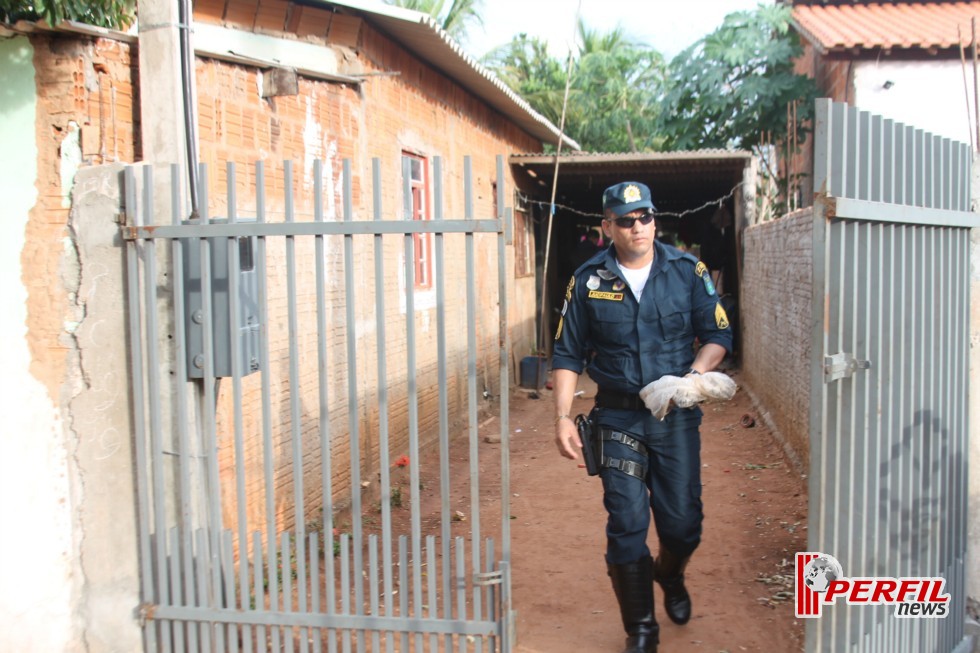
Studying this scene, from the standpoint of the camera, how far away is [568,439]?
3.56 m

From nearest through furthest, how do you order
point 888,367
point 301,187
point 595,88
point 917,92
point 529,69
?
point 888,367
point 301,187
point 917,92
point 595,88
point 529,69

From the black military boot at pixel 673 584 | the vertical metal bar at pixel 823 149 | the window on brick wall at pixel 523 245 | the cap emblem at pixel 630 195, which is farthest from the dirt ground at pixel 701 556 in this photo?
the window on brick wall at pixel 523 245

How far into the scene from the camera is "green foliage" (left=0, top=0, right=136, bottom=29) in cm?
340

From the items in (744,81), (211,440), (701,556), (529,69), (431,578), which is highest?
(529,69)

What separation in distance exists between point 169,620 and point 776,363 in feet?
21.1

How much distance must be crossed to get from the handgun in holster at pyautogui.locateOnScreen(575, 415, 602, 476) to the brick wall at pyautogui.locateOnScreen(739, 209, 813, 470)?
8.96ft

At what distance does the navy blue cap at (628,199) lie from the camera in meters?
3.56

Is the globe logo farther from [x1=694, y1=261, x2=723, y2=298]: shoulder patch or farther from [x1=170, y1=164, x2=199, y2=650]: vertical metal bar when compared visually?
[x1=170, y1=164, x2=199, y2=650]: vertical metal bar

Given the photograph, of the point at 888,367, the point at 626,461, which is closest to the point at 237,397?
the point at 626,461

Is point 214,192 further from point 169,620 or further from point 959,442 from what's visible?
point 959,442

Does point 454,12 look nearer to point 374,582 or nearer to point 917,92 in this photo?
point 917,92

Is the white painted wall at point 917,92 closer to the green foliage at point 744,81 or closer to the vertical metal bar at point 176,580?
the green foliage at point 744,81

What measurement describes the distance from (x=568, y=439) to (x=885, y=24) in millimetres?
10590

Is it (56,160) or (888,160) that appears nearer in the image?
(888,160)
